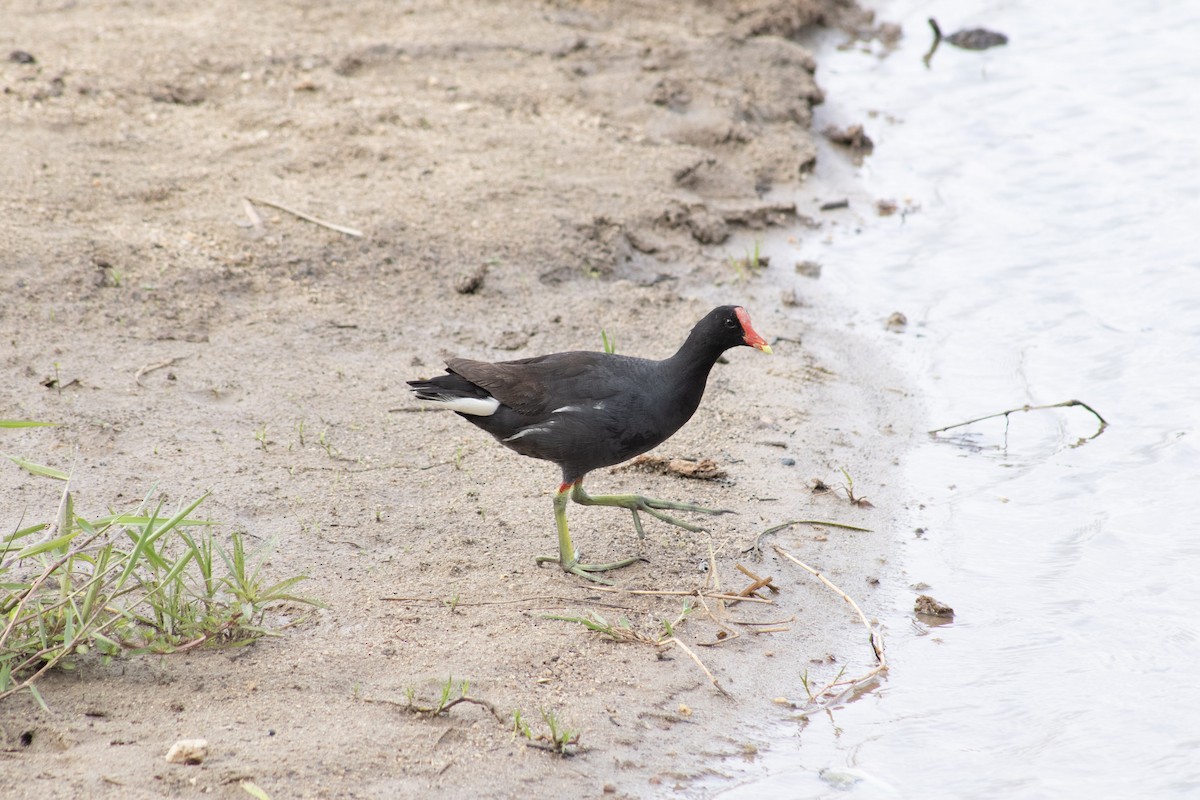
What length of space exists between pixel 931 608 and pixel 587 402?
1266 mm

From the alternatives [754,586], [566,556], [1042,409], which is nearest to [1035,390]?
[1042,409]

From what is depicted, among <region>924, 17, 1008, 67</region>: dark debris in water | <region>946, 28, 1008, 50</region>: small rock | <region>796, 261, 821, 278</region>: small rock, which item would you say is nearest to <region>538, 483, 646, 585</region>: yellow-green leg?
<region>796, 261, 821, 278</region>: small rock

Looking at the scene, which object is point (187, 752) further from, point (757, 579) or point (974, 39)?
point (974, 39)

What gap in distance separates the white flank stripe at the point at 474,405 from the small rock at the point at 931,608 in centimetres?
150

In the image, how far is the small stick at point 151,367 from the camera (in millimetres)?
4594

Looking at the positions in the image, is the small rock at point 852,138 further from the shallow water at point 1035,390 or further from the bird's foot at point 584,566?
the bird's foot at point 584,566

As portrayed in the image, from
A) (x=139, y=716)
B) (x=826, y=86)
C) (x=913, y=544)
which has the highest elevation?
(x=826, y=86)

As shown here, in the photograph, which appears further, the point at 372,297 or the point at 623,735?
the point at 372,297

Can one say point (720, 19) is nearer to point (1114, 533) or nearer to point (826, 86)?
point (826, 86)

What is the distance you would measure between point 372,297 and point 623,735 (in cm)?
289

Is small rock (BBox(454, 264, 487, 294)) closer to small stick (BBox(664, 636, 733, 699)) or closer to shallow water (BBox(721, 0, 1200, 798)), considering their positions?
shallow water (BBox(721, 0, 1200, 798))

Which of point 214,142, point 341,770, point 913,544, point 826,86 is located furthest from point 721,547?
point 826,86

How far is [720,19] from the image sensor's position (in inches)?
341

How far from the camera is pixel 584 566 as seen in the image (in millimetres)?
3869
